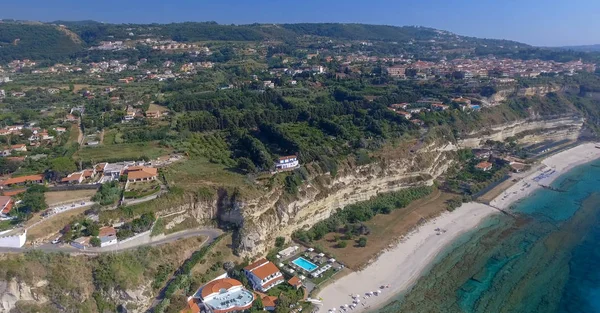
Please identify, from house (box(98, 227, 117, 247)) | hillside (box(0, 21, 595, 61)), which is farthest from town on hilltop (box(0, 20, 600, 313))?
hillside (box(0, 21, 595, 61))

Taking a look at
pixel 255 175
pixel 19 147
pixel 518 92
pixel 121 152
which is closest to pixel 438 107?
pixel 518 92

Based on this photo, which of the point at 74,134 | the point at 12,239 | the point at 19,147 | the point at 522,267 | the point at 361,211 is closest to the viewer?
the point at 12,239

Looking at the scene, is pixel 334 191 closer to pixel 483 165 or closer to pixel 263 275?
pixel 263 275

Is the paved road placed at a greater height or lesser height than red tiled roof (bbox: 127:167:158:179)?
lesser

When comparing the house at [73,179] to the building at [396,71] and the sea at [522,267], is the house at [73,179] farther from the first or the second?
the building at [396,71]

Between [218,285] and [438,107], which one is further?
[438,107]

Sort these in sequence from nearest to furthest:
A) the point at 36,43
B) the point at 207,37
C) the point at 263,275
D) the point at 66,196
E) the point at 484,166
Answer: the point at 263,275 → the point at 66,196 → the point at 484,166 → the point at 36,43 → the point at 207,37

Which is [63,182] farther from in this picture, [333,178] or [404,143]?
[404,143]

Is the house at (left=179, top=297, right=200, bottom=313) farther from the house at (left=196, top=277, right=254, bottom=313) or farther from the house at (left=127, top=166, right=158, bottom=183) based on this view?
the house at (left=127, top=166, right=158, bottom=183)
